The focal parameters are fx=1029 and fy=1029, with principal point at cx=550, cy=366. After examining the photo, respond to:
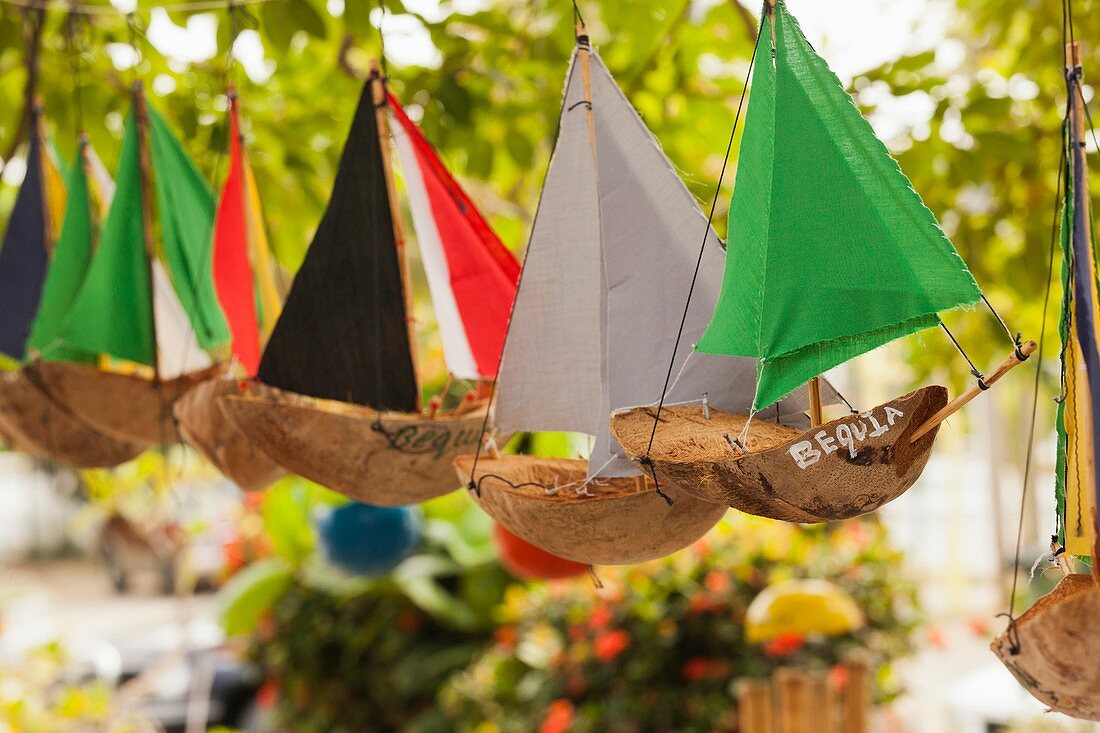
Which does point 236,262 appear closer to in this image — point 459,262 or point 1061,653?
point 459,262

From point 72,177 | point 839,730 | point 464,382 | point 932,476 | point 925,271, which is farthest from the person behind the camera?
point 932,476

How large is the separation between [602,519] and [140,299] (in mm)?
573

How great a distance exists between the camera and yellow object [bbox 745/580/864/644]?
2166 mm

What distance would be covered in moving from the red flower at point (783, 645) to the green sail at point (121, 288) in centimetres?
174

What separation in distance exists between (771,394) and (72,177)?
83 centimetres

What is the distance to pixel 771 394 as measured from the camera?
606 mm

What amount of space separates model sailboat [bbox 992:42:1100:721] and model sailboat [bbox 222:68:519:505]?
475 mm

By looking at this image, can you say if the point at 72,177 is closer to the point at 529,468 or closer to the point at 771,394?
the point at 529,468

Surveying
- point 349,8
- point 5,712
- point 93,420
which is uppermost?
point 349,8

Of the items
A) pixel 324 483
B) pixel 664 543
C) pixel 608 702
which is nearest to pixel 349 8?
pixel 324 483

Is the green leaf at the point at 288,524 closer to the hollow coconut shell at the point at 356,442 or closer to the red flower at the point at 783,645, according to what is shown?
the red flower at the point at 783,645

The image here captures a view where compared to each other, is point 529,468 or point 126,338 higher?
point 126,338

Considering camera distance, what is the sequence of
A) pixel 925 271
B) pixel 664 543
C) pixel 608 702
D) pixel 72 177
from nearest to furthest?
pixel 925 271, pixel 664 543, pixel 72 177, pixel 608 702

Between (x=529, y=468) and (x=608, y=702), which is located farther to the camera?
(x=608, y=702)
